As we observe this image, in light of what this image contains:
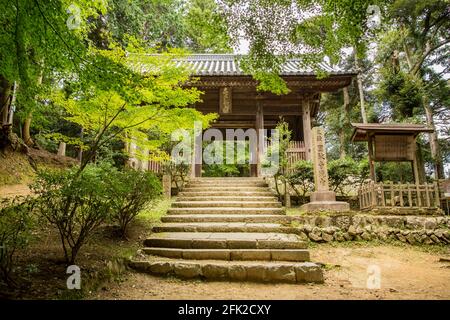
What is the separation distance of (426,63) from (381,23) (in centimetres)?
1786

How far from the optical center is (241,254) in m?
5.20

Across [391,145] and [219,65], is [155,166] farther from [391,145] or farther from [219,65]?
[391,145]

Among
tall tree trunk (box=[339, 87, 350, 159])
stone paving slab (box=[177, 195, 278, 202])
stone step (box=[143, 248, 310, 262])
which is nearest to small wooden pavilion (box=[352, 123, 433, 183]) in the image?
stone paving slab (box=[177, 195, 278, 202])

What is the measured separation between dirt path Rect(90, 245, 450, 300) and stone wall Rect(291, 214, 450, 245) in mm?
1096

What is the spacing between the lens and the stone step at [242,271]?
4.55 m

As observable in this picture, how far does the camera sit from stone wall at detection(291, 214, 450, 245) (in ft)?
22.1

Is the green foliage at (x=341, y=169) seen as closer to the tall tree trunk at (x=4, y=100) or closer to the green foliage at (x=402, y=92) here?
the green foliage at (x=402, y=92)

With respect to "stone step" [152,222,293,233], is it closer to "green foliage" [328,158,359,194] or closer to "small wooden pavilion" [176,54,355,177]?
"green foliage" [328,158,359,194]

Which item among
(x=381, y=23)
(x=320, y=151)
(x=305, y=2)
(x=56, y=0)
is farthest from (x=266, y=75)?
(x=56, y=0)

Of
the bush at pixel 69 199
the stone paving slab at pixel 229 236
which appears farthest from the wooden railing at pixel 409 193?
the bush at pixel 69 199

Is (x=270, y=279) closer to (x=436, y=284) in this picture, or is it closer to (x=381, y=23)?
(x=436, y=284)

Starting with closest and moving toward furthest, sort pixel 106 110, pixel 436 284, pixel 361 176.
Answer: pixel 436 284 < pixel 106 110 < pixel 361 176

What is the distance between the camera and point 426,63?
1800 cm

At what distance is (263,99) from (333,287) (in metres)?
9.42
